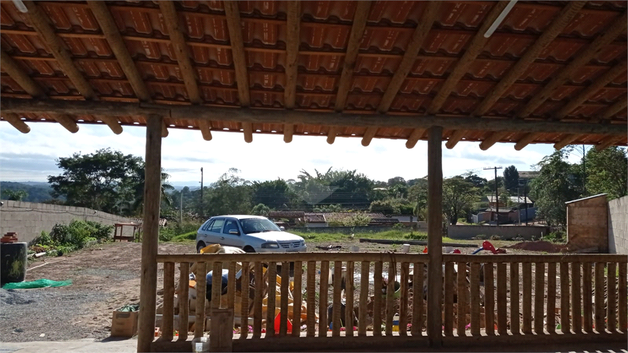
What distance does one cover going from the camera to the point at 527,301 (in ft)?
17.6

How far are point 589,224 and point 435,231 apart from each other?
19102 mm

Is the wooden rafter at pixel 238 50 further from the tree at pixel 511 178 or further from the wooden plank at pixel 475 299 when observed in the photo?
the tree at pixel 511 178

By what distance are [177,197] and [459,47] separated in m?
53.2

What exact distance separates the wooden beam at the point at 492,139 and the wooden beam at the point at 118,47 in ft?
13.7

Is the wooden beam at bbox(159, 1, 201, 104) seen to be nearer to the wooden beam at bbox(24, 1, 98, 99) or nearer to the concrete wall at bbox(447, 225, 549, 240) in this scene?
the wooden beam at bbox(24, 1, 98, 99)

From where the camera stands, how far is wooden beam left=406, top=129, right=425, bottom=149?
5.76m

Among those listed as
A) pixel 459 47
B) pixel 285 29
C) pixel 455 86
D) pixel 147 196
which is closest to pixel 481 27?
pixel 459 47

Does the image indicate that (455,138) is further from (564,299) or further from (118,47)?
(118,47)

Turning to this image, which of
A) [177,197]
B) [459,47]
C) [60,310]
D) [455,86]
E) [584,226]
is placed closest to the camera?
Result: [459,47]

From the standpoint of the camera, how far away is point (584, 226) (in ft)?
68.6

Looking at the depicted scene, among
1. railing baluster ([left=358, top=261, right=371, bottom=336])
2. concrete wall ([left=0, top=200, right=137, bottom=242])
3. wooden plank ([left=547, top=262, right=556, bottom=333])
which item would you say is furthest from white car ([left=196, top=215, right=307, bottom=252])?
wooden plank ([left=547, top=262, right=556, bottom=333])

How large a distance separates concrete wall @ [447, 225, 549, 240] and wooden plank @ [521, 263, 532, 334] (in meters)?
27.0

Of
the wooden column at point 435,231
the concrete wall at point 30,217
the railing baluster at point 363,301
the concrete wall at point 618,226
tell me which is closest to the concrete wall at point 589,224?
the concrete wall at point 618,226

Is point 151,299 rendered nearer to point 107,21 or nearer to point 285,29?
point 107,21
